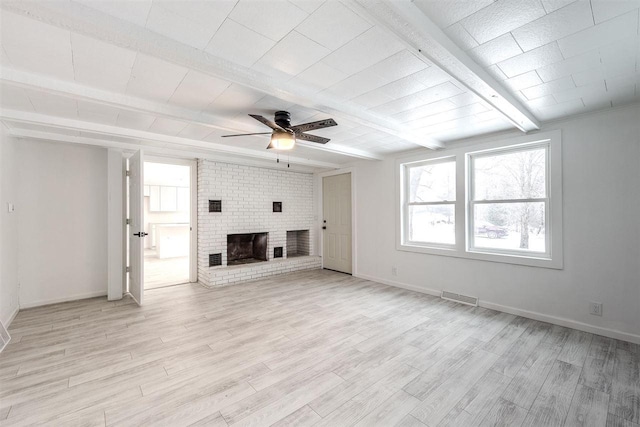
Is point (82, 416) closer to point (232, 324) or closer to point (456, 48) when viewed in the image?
point (232, 324)

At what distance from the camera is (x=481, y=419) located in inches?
68.4

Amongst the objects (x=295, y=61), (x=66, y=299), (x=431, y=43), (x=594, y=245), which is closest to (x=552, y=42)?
(x=431, y=43)

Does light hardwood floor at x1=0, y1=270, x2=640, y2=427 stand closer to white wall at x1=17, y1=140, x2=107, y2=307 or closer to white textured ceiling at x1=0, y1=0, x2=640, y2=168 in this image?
white wall at x1=17, y1=140, x2=107, y2=307

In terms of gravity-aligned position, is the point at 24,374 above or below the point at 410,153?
below

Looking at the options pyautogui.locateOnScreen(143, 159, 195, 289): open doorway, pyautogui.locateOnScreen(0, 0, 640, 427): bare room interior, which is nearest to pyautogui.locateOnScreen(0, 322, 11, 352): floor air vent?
pyautogui.locateOnScreen(0, 0, 640, 427): bare room interior

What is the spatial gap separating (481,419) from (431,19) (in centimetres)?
243

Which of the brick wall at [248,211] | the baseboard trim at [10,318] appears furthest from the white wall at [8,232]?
the brick wall at [248,211]

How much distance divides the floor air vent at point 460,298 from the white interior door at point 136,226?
4317 mm

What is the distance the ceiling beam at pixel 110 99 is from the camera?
2.00 meters

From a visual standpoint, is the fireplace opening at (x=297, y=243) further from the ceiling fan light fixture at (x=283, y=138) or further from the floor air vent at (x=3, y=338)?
the floor air vent at (x=3, y=338)

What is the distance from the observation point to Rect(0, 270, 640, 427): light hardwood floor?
1.78 metres

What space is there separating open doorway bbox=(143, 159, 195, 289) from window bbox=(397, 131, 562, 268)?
195 inches

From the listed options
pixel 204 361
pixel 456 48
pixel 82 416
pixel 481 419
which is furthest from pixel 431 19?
pixel 82 416

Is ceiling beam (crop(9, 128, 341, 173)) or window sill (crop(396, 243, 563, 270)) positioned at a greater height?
ceiling beam (crop(9, 128, 341, 173))
